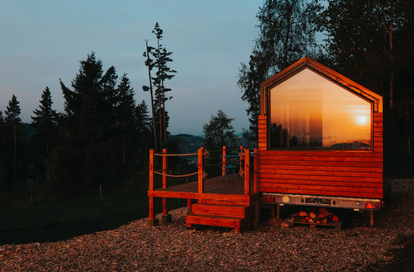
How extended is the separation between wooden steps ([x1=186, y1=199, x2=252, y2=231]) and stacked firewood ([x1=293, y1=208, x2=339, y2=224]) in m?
1.17

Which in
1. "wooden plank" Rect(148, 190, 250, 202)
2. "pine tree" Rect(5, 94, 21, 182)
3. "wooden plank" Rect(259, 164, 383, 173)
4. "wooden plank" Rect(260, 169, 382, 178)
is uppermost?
"pine tree" Rect(5, 94, 21, 182)

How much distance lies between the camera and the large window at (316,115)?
6809mm

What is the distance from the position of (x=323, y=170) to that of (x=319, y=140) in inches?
22.5

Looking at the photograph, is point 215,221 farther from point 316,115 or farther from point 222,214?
point 316,115

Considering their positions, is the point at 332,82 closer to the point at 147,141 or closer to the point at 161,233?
the point at 161,233

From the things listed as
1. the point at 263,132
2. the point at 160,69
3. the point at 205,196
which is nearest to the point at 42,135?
the point at 160,69

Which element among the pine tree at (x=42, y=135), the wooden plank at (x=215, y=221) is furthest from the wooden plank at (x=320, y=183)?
the pine tree at (x=42, y=135)

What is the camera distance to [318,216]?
7328 mm

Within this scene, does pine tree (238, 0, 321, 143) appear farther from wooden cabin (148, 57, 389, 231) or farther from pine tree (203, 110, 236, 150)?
wooden cabin (148, 57, 389, 231)

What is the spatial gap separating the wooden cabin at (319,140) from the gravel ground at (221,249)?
732 millimetres

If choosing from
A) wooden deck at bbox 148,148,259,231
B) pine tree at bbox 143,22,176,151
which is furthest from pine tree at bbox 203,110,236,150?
wooden deck at bbox 148,148,259,231

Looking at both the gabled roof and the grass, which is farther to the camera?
the grass

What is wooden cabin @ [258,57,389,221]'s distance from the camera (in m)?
6.66

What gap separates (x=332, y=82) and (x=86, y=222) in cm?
656
